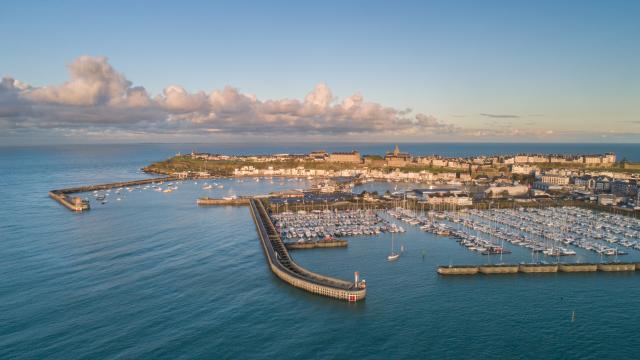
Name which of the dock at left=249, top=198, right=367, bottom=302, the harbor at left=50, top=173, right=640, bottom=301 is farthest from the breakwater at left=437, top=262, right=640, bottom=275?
the dock at left=249, top=198, right=367, bottom=302

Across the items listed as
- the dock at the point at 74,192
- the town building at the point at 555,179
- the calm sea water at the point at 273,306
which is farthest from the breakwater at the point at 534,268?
the town building at the point at 555,179

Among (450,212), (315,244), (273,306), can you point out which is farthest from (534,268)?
(450,212)

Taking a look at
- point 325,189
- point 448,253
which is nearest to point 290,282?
point 448,253

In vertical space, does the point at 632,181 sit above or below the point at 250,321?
above

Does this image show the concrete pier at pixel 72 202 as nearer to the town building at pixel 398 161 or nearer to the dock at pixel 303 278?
the dock at pixel 303 278

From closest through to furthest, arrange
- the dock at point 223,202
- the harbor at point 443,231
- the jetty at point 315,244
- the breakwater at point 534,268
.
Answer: the breakwater at point 534,268, the harbor at point 443,231, the jetty at point 315,244, the dock at point 223,202

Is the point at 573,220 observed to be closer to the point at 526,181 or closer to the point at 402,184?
the point at 526,181
